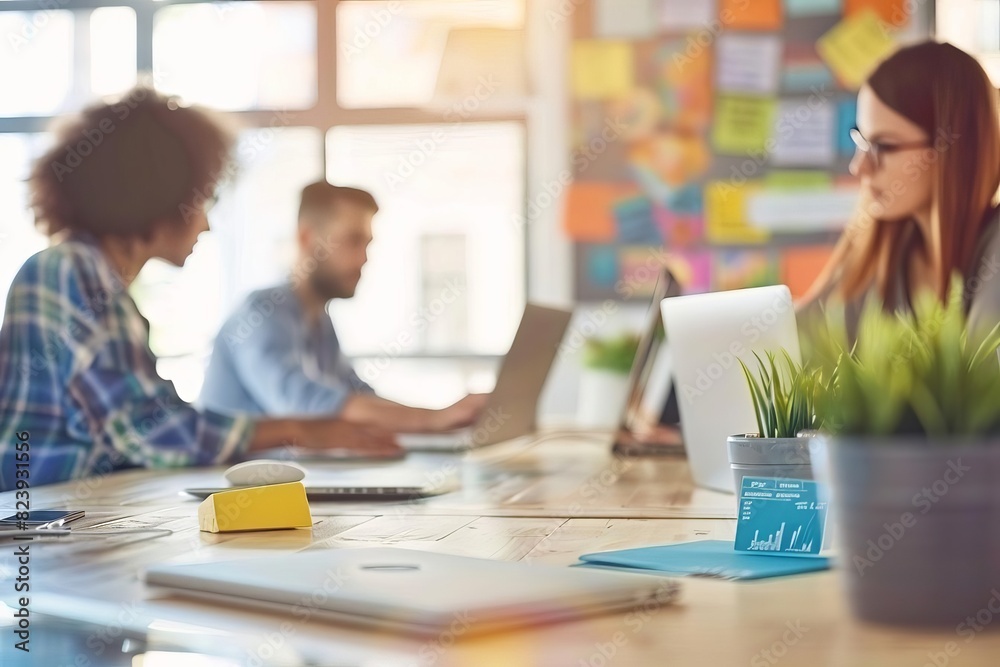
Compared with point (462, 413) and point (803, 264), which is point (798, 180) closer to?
point (803, 264)

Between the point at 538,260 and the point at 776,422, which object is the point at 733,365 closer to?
the point at 776,422

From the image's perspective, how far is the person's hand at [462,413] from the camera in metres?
2.35

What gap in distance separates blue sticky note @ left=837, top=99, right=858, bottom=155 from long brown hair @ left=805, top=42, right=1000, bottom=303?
67.1 inches

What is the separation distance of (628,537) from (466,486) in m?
0.55

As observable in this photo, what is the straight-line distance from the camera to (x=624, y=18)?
3900mm

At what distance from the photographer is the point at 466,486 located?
1450 mm

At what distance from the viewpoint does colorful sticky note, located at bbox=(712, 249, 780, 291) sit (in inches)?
149

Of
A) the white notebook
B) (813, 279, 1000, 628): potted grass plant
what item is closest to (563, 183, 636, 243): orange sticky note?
the white notebook

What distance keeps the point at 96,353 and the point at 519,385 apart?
0.76 metres

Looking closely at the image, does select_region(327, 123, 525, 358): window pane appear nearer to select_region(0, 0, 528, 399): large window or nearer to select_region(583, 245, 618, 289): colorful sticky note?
select_region(0, 0, 528, 399): large window

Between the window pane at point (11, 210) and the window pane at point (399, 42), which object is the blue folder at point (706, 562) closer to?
the window pane at point (399, 42)

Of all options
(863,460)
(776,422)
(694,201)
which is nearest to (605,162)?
(694,201)

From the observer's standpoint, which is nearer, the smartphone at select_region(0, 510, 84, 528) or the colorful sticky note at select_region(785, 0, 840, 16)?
the smartphone at select_region(0, 510, 84, 528)

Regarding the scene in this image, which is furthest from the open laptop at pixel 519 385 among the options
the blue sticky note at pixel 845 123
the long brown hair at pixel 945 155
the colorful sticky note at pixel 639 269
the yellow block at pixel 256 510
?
the blue sticky note at pixel 845 123
